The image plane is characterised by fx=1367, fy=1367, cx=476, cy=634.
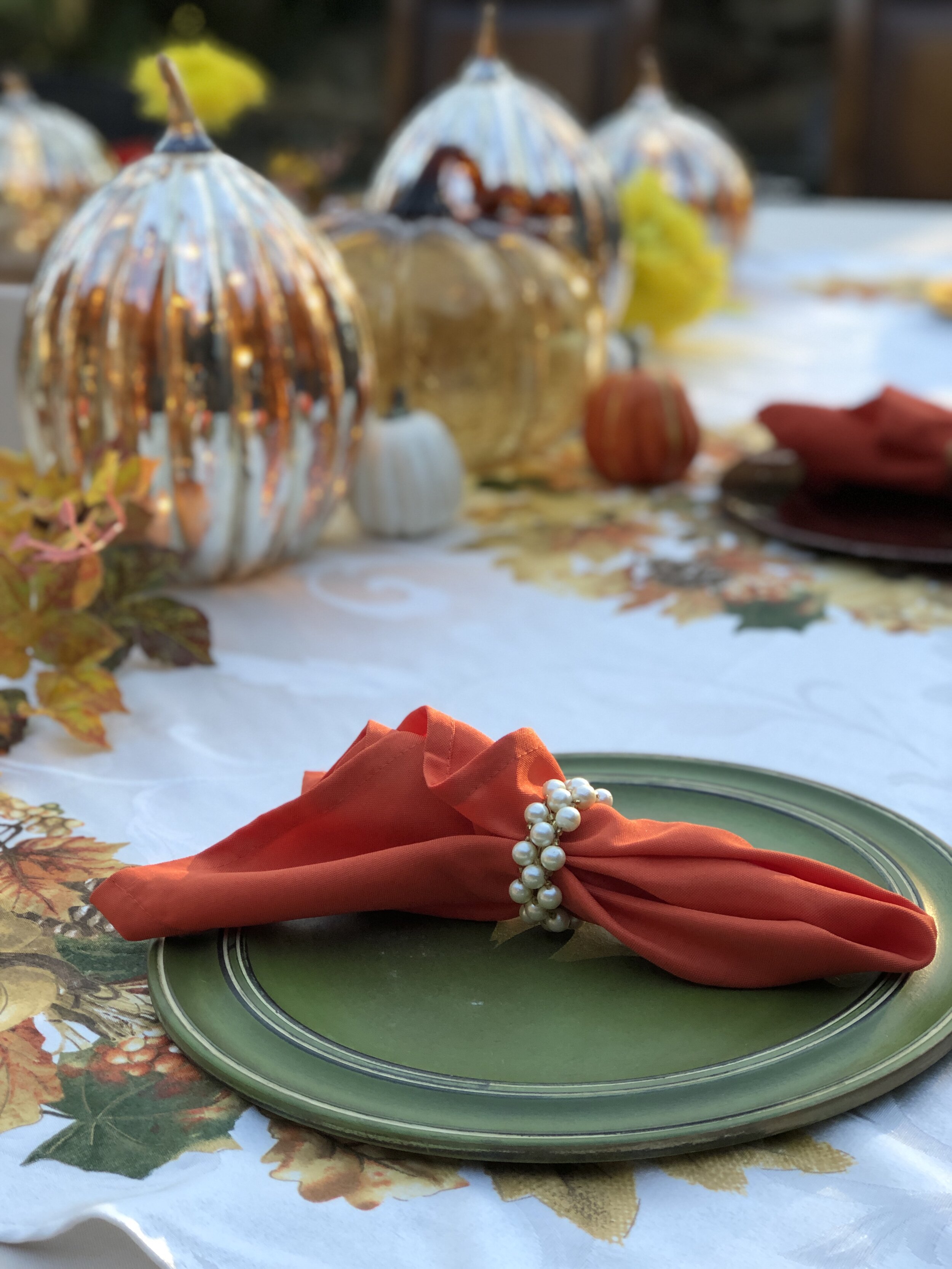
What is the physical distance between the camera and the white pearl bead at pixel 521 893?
0.42 m

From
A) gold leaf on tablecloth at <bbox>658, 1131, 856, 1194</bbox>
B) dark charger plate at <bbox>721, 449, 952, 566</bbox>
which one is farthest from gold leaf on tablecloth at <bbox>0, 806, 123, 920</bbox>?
dark charger plate at <bbox>721, 449, 952, 566</bbox>

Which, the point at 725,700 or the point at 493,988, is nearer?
the point at 493,988

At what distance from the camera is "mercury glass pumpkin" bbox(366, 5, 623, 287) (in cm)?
123

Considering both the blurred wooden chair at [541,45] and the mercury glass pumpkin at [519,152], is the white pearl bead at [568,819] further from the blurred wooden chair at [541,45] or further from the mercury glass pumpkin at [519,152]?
the blurred wooden chair at [541,45]

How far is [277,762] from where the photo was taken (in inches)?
23.1

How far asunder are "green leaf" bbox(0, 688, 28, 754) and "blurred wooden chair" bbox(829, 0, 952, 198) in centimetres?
204

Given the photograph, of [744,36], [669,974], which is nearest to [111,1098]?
[669,974]

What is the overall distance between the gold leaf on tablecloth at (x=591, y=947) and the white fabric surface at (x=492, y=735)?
0.08 metres

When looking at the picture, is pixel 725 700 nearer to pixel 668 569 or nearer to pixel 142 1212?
pixel 668 569

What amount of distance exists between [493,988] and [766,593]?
1.38ft

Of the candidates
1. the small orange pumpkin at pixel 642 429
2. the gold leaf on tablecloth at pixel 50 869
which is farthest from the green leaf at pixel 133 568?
the small orange pumpkin at pixel 642 429

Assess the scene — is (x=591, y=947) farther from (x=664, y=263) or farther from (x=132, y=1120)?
(x=664, y=263)

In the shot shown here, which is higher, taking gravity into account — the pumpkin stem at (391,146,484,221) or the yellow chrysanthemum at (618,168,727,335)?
the pumpkin stem at (391,146,484,221)

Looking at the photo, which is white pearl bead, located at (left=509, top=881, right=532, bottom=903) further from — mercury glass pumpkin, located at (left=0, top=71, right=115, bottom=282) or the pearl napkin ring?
mercury glass pumpkin, located at (left=0, top=71, right=115, bottom=282)
